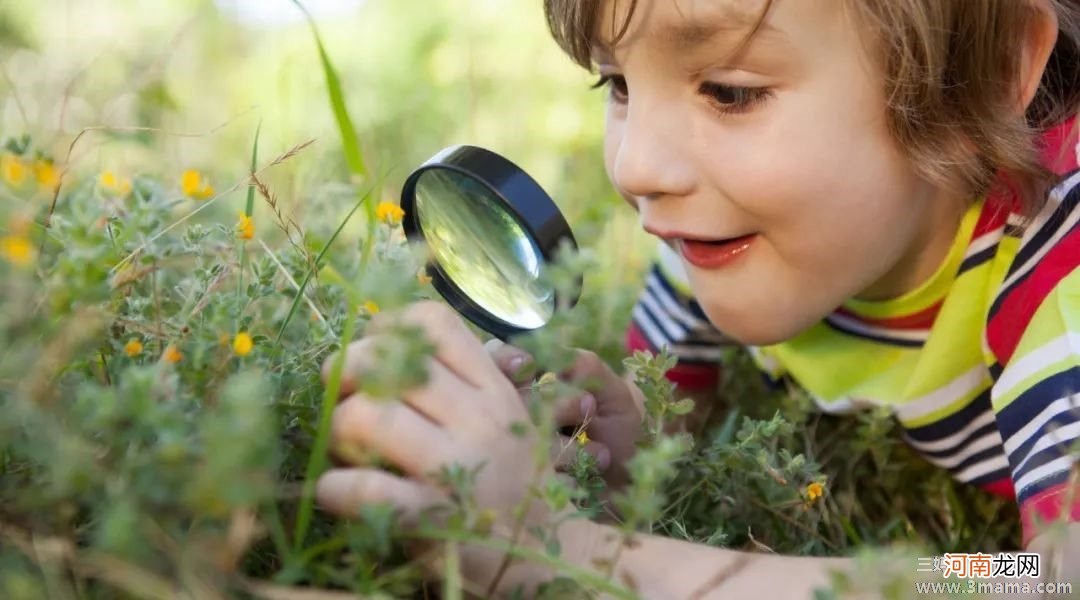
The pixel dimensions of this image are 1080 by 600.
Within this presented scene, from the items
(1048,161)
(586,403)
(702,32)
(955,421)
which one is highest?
(702,32)

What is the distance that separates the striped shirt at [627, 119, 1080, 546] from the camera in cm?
167

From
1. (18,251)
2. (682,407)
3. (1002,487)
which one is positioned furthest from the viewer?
(1002,487)

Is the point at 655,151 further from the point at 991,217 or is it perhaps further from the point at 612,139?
the point at 991,217

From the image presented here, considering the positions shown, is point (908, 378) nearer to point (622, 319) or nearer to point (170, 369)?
point (622, 319)

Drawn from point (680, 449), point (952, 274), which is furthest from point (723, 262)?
point (680, 449)

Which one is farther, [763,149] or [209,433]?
[763,149]

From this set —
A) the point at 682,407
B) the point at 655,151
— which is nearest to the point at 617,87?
the point at 655,151

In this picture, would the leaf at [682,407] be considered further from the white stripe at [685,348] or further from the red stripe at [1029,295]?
the white stripe at [685,348]

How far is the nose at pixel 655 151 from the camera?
1774 mm

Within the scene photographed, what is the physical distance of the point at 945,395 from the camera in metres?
2.15

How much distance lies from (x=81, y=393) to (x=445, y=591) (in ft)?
1.32

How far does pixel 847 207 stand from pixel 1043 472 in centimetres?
47

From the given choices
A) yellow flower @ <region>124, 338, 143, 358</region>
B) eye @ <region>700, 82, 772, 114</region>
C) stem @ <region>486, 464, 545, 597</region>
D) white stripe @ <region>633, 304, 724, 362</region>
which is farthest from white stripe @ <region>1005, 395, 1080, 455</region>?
yellow flower @ <region>124, 338, 143, 358</region>

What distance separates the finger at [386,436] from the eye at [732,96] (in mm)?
715
